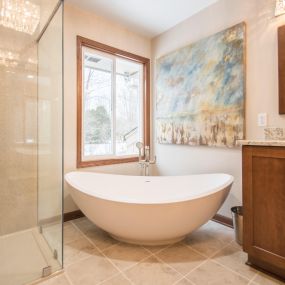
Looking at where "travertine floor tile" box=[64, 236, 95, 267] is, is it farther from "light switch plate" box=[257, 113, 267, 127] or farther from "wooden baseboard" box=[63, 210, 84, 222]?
"light switch plate" box=[257, 113, 267, 127]

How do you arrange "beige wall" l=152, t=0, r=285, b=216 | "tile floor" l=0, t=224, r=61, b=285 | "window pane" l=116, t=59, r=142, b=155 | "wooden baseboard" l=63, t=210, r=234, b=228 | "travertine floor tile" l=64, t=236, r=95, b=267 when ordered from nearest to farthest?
"tile floor" l=0, t=224, r=61, b=285 < "travertine floor tile" l=64, t=236, r=95, b=267 < "beige wall" l=152, t=0, r=285, b=216 < "wooden baseboard" l=63, t=210, r=234, b=228 < "window pane" l=116, t=59, r=142, b=155

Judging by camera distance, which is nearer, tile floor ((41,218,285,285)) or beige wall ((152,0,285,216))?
tile floor ((41,218,285,285))

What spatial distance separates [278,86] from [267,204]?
1.08 metres

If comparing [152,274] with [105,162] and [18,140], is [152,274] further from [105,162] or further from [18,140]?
[18,140]

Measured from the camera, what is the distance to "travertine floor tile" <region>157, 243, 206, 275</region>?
1.51m

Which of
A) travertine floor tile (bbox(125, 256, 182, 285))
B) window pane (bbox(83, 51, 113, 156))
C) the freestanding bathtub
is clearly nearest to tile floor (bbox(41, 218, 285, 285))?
travertine floor tile (bbox(125, 256, 182, 285))

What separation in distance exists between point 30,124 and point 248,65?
7.45 ft

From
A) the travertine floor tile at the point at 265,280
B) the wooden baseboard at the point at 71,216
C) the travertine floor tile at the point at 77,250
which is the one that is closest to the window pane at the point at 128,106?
the wooden baseboard at the point at 71,216

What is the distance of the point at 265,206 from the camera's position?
53.8 inches

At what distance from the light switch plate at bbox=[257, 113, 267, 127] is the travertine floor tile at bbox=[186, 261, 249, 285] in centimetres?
130

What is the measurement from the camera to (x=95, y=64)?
8.87 feet

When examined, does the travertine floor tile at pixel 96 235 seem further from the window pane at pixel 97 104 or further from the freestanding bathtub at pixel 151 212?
the window pane at pixel 97 104

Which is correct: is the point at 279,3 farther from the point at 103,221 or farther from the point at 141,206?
the point at 103,221

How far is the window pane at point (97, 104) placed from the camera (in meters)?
2.62
